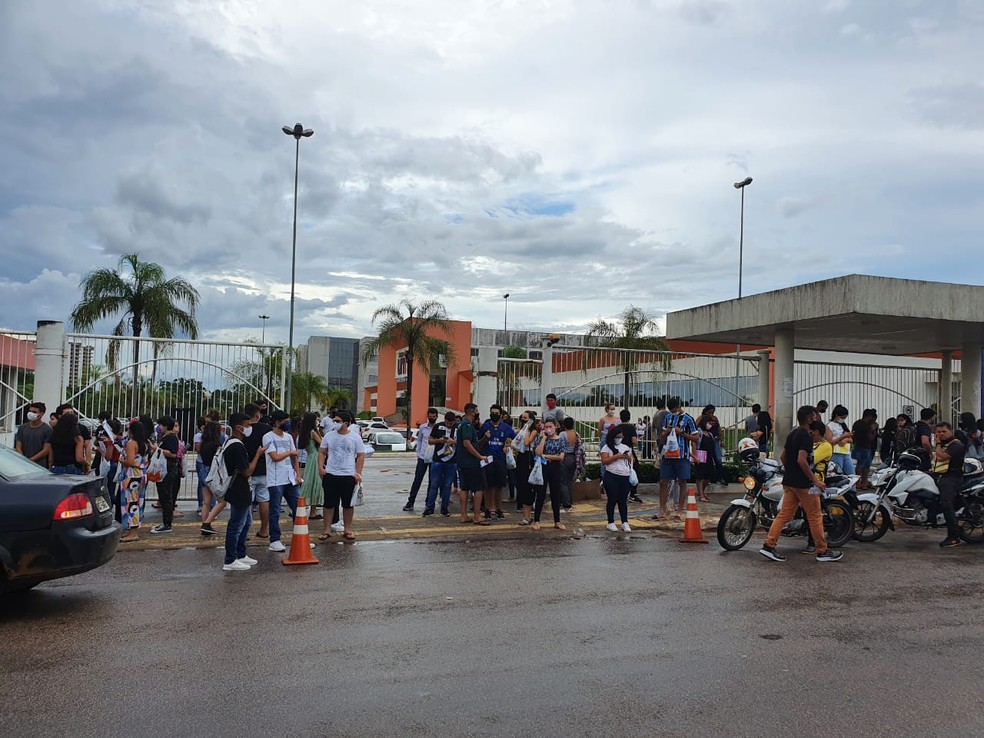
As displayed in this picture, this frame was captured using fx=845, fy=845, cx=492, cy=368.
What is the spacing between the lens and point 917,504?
37.6 ft

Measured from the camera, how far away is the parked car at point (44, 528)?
679 cm

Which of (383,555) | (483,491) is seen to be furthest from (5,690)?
(483,491)

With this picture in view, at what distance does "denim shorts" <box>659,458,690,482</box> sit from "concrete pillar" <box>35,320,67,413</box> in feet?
32.5

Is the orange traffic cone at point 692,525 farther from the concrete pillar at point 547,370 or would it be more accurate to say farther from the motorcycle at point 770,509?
the concrete pillar at point 547,370

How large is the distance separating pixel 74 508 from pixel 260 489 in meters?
3.64

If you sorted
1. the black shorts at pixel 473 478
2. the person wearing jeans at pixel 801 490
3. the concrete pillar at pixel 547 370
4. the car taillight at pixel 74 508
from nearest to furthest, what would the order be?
the car taillight at pixel 74 508 → the person wearing jeans at pixel 801 490 → the black shorts at pixel 473 478 → the concrete pillar at pixel 547 370

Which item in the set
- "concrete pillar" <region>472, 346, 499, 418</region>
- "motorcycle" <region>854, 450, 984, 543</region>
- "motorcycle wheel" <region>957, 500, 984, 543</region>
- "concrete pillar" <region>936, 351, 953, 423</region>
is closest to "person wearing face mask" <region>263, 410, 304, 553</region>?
"concrete pillar" <region>472, 346, 499, 418</region>

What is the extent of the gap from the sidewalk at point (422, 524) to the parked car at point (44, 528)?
3.31m

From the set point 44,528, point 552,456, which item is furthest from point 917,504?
point 44,528

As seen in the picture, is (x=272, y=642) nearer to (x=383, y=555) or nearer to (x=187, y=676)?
(x=187, y=676)

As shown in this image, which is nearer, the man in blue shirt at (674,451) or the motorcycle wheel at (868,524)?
the motorcycle wheel at (868,524)

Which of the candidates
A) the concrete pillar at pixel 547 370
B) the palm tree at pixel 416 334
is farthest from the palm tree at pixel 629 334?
the concrete pillar at pixel 547 370

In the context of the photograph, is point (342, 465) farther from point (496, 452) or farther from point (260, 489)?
point (496, 452)

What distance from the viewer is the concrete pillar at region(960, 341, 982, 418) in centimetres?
2012
